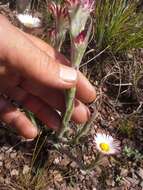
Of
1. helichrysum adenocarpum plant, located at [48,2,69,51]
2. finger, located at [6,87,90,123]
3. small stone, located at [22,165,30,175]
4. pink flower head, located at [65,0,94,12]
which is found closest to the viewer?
pink flower head, located at [65,0,94,12]

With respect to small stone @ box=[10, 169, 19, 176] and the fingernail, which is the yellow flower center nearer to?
small stone @ box=[10, 169, 19, 176]

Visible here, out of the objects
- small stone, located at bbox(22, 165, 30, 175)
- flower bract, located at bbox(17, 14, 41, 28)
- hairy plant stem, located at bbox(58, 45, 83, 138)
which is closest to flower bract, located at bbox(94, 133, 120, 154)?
hairy plant stem, located at bbox(58, 45, 83, 138)

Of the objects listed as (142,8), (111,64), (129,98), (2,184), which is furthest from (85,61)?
(2,184)

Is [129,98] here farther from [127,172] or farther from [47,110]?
[47,110]

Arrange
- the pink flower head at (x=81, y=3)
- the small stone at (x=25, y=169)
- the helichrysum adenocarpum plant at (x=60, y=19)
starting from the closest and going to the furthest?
the pink flower head at (x=81, y=3), the helichrysum adenocarpum plant at (x=60, y=19), the small stone at (x=25, y=169)

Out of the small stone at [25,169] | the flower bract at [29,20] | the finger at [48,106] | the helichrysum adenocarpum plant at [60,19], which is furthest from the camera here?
the flower bract at [29,20]

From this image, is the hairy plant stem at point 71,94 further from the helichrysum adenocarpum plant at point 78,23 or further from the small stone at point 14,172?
the small stone at point 14,172

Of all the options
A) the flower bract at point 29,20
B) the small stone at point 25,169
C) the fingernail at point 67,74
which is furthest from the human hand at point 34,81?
the flower bract at point 29,20

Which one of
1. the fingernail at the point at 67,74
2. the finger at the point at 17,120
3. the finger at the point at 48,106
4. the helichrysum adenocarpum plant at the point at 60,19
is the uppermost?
the helichrysum adenocarpum plant at the point at 60,19
